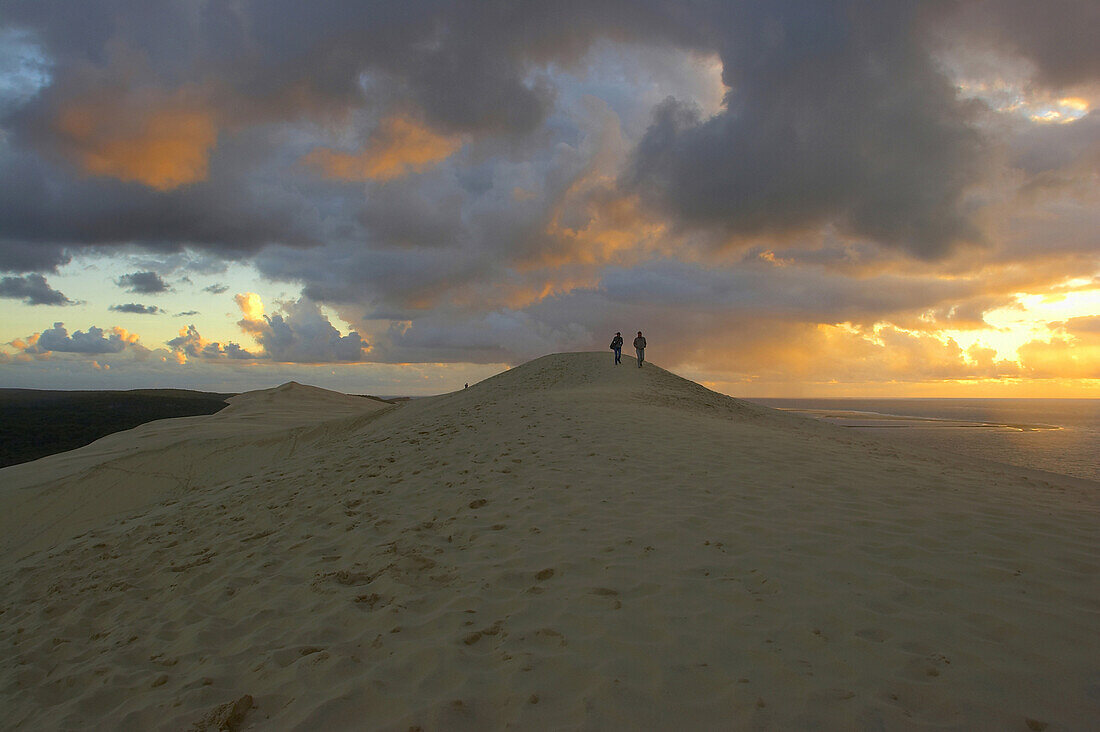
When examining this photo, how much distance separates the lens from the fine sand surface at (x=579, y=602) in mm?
3260

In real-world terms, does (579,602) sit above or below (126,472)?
above

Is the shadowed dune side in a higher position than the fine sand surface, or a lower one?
lower

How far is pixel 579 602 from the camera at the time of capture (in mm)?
4461

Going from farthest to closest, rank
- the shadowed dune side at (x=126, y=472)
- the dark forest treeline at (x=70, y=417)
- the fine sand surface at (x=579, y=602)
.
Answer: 1. the dark forest treeline at (x=70, y=417)
2. the shadowed dune side at (x=126, y=472)
3. the fine sand surface at (x=579, y=602)

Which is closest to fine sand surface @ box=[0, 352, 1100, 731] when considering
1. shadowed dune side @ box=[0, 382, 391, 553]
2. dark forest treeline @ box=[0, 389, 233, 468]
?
shadowed dune side @ box=[0, 382, 391, 553]

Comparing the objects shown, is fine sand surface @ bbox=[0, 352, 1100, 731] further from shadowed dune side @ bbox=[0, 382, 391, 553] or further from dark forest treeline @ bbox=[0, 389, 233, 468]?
dark forest treeline @ bbox=[0, 389, 233, 468]

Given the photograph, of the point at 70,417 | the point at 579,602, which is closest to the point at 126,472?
the point at 70,417

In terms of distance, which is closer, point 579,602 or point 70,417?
point 579,602

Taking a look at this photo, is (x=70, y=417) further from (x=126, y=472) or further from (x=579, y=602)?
(x=579, y=602)

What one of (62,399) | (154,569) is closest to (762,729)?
Answer: (154,569)

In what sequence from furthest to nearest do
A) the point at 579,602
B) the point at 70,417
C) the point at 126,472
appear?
the point at 70,417
the point at 126,472
the point at 579,602

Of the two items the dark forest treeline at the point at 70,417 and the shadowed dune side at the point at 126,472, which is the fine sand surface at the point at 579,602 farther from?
the dark forest treeline at the point at 70,417

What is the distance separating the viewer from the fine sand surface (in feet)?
10.7

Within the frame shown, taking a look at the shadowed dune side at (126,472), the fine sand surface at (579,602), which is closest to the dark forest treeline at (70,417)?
the shadowed dune side at (126,472)
